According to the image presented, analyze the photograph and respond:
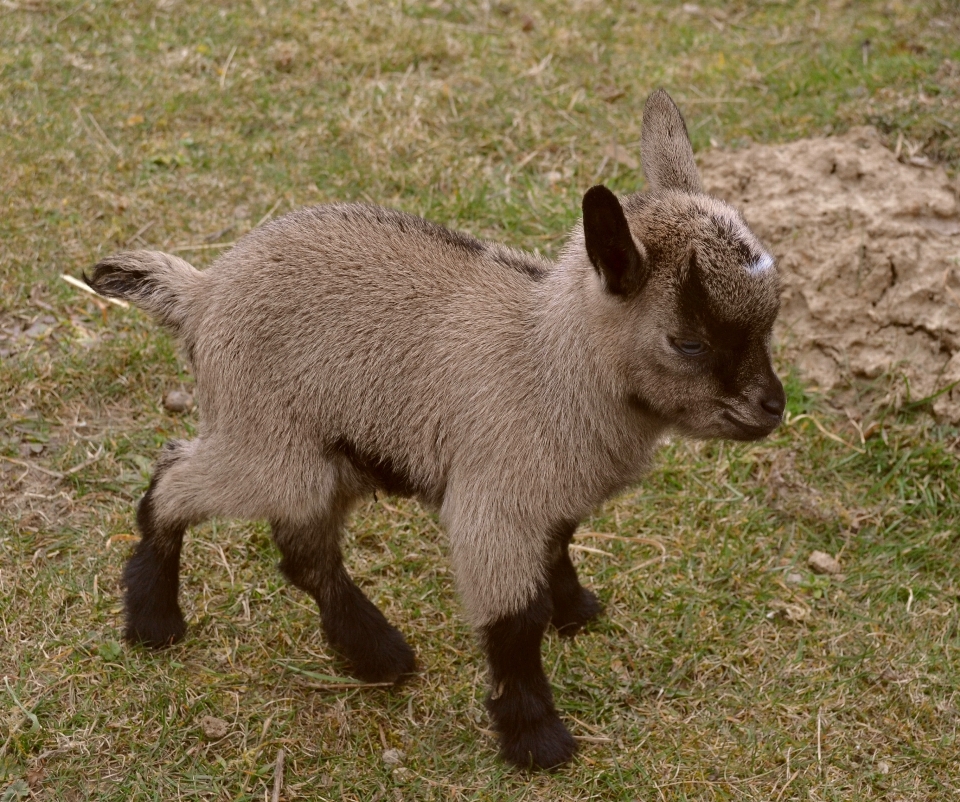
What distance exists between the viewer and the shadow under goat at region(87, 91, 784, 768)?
A: 11.6 feet

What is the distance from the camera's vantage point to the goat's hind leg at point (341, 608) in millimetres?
4027

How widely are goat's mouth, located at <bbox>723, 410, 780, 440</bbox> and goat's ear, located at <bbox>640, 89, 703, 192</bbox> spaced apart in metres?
0.84

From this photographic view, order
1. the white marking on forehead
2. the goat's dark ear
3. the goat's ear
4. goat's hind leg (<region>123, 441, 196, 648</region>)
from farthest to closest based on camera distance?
goat's hind leg (<region>123, 441, 196, 648</region>)
the goat's ear
the white marking on forehead
the goat's dark ear

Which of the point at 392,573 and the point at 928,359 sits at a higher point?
the point at 928,359

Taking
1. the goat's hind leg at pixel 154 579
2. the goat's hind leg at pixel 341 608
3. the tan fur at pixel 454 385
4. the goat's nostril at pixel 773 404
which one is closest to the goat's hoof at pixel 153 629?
the goat's hind leg at pixel 154 579

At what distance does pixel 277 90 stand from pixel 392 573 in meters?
3.64

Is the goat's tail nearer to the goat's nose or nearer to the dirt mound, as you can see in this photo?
the goat's nose

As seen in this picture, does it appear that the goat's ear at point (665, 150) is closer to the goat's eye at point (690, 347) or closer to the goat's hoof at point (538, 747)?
the goat's eye at point (690, 347)

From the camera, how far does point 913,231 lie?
5609mm

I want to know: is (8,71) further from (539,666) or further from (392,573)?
(539,666)

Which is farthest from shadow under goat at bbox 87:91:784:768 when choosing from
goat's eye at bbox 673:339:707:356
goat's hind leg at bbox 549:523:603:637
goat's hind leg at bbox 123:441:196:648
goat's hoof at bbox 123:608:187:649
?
goat's hoof at bbox 123:608:187:649

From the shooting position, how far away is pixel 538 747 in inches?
156

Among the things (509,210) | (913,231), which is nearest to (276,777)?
(509,210)

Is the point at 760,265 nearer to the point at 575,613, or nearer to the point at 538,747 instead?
the point at 575,613
